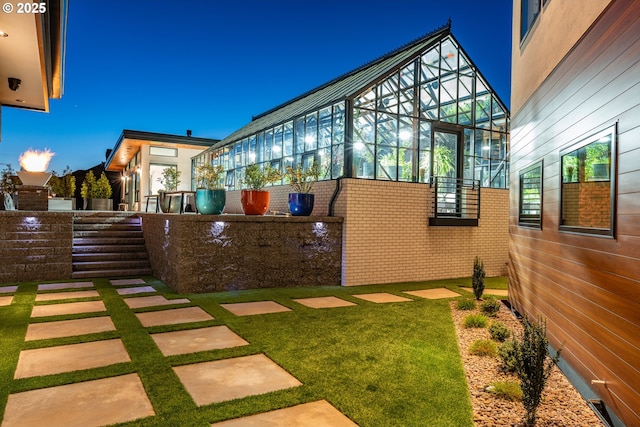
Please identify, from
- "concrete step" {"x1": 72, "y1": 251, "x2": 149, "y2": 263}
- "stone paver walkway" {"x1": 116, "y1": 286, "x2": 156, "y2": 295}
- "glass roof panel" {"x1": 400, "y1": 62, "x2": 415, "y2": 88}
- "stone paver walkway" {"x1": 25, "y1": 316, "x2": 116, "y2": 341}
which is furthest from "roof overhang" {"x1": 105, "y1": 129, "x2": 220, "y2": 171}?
"stone paver walkway" {"x1": 25, "y1": 316, "x2": 116, "y2": 341}

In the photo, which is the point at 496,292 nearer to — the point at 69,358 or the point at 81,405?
the point at 69,358

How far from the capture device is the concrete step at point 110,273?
823 cm

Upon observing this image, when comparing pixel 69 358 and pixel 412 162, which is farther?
pixel 412 162

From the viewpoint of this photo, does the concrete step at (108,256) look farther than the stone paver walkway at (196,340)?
Yes

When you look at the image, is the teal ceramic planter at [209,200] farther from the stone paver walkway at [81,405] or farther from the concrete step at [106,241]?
the stone paver walkway at [81,405]

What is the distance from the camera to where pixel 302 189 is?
9.27 meters

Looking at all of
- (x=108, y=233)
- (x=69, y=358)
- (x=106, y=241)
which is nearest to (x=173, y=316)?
(x=69, y=358)

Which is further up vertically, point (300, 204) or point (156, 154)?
point (156, 154)

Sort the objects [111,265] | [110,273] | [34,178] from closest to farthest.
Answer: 1. [110,273]
2. [111,265]
3. [34,178]

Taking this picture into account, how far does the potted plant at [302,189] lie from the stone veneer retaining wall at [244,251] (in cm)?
57

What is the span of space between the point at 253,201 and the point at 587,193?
5.83 m

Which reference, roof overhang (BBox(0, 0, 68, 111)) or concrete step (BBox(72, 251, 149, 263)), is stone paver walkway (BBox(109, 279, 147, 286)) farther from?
roof overhang (BBox(0, 0, 68, 111))

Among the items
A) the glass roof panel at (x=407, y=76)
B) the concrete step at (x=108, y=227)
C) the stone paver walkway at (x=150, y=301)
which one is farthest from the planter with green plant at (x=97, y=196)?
the glass roof panel at (x=407, y=76)

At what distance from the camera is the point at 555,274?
429 centimetres
